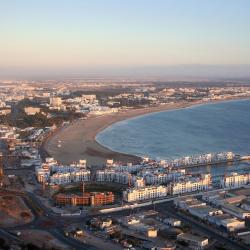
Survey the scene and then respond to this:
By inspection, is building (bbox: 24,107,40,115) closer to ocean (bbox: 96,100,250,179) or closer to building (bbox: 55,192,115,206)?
ocean (bbox: 96,100,250,179)

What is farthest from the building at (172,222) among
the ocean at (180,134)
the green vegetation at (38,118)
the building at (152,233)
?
the green vegetation at (38,118)

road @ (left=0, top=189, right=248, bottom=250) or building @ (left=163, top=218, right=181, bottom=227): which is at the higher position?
building @ (left=163, top=218, right=181, bottom=227)

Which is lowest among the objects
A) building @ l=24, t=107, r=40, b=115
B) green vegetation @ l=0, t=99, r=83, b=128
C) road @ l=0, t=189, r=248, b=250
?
road @ l=0, t=189, r=248, b=250

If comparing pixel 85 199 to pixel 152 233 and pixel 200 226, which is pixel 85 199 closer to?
pixel 152 233

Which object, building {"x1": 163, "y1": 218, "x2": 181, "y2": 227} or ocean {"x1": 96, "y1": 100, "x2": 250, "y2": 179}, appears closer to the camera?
building {"x1": 163, "y1": 218, "x2": 181, "y2": 227}

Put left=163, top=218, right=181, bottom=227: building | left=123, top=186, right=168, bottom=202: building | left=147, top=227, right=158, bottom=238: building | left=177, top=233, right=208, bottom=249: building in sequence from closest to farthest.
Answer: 1. left=177, top=233, right=208, bottom=249: building
2. left=147, top=227, right=158, bottom=238: building
3. left=163, top=218, right=181, bottom=227: building
4. left=123, top=186, right=168, bottom=202: building

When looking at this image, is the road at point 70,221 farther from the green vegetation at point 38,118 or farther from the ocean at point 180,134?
the green vegetation at point 38,118

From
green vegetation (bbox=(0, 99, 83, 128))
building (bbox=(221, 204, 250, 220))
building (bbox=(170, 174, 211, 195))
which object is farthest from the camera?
green vegetation (bbox=(0, 99, 83, 128))

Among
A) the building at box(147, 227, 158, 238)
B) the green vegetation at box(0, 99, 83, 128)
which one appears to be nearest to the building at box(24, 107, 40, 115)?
the green vegetation at box(0, 99, 83, 128)
